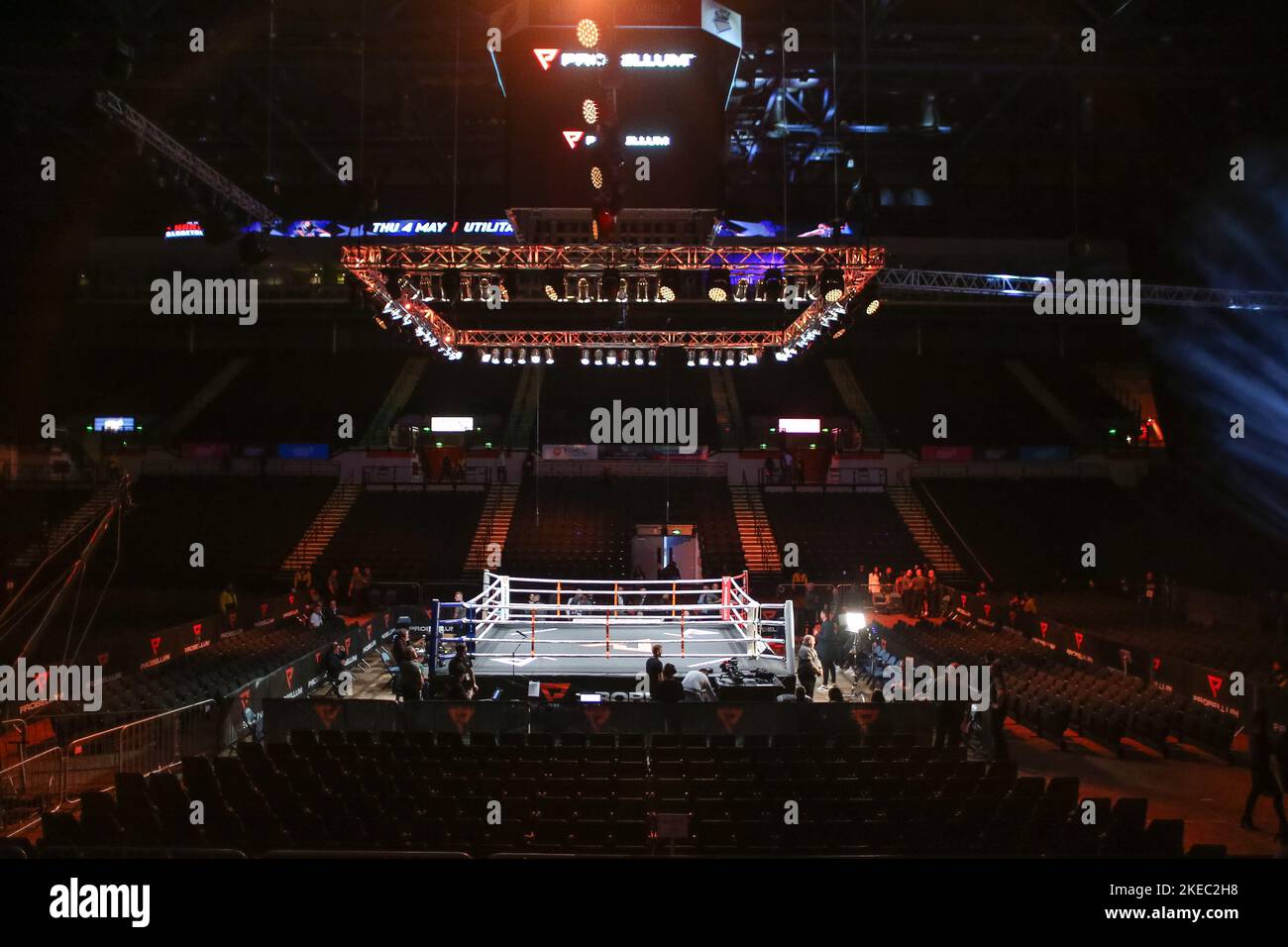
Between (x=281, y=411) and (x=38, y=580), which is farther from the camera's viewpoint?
(x=281, y=411)

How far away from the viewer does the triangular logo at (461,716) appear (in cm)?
995

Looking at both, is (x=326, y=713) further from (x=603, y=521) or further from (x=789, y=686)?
(x=603, y=521)

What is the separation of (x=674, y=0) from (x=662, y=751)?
7.49 metres

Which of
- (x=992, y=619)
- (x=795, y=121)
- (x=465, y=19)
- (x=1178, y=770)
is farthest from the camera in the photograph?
(x=795, y=121)

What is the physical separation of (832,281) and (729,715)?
6797 mm

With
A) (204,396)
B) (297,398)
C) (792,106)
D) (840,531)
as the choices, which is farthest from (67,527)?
(792,106)

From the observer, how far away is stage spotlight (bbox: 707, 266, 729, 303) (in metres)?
13.1

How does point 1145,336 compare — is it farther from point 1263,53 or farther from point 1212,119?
point 1263,53

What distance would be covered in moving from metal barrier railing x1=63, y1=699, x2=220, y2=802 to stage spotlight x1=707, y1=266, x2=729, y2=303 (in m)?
9.07

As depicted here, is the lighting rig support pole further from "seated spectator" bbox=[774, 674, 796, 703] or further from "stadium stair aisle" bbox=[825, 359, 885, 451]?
"stadium stair aisle" bbox=[825, 359, 885, 451]

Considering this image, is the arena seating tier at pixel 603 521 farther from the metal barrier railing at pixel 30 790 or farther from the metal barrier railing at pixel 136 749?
the metal barrier railing at pixel 30 790

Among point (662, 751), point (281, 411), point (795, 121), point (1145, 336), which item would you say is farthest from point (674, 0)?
point (1145, 336)

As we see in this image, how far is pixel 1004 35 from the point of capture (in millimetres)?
16516
